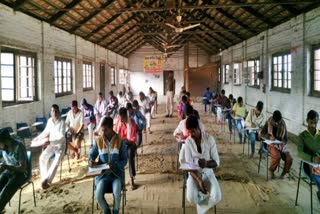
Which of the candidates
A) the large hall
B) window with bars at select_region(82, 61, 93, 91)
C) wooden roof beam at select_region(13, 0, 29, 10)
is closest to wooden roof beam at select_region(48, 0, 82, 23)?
the large hall

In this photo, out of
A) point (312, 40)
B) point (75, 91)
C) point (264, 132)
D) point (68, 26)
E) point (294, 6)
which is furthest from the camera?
point (75, 91)

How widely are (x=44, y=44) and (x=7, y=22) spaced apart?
91.5 inches

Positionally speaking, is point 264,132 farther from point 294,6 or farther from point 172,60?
point 172,60

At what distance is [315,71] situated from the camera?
9.06 metres

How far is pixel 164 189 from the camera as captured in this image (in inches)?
238

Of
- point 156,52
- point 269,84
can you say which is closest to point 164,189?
point 269,84

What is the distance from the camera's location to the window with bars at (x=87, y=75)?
1566 cm

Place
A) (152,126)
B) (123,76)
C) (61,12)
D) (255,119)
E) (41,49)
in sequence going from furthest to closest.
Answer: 1. (123,76)
2. (152,126)
3. (61,12)
4. (41,49)
5. (255,119)

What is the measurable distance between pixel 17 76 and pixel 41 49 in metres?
1.80

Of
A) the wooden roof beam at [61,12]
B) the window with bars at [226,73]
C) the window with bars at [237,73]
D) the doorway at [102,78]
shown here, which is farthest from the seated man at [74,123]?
the window with bars at [226,73]

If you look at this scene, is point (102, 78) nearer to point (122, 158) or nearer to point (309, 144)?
point (122, 158)

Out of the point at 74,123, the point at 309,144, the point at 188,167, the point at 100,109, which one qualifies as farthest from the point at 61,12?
the point at 309,144

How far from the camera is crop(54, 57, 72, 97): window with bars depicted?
38.3 feet

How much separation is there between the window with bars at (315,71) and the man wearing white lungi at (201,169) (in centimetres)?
576
